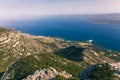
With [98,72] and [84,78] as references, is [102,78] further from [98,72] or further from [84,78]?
[84,78]

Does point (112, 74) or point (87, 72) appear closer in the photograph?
point (112, 74)

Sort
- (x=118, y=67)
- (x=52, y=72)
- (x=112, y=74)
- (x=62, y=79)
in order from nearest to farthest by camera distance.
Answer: (x=62, y=79) → (x=112, y=74) → (x=118, y=67) → (x=52, y=72)

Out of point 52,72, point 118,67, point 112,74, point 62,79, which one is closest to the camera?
point 62,79

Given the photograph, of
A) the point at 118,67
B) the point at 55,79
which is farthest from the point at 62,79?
the point at 118,67

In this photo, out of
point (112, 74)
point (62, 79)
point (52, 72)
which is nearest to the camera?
point (62, 79)

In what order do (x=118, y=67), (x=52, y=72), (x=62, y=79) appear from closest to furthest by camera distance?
(x=62, y=79), (x=118, y=67), (x=52, y=72)

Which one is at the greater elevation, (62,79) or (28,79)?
(62,79)

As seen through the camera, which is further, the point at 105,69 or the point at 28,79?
the point at 28,79

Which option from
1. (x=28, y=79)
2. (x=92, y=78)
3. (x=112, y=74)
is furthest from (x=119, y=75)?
(x=28, y=79)

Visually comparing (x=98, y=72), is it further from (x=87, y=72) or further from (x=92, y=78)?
(x=87, y=72)
